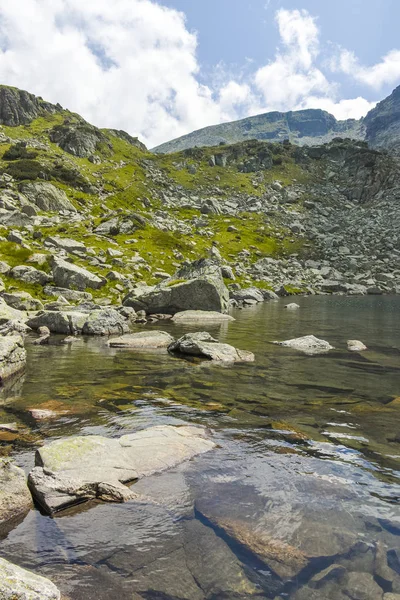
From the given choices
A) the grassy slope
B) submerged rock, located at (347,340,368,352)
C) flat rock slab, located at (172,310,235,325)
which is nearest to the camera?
submerged rock, located at (347,340,368,352)

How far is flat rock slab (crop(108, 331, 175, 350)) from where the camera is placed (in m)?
26.0

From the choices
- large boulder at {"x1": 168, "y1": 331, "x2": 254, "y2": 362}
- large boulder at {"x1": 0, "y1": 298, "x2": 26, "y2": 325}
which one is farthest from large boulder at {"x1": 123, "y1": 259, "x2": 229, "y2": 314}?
large boulder at {"x1": 168, "y1": 331, "x2": 254, "y2": 362}

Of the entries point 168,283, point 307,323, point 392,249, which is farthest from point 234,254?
point 307,323

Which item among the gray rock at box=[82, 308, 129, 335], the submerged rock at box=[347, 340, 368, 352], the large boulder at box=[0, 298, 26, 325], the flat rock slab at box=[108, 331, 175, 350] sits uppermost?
the large boulder at box=[0, 298, 26, 325]

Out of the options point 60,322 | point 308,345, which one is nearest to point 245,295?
point 60,322

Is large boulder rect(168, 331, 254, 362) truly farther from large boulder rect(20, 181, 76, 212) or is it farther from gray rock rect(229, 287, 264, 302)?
large boulder rect(20, 181, 76, 212)

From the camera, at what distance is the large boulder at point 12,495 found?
7324 mm

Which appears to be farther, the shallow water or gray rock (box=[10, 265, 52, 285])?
gray rock (box=[10, 265, 52, 285])

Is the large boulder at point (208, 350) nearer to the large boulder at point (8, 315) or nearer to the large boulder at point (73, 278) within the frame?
the large boulder at point (8, 315)

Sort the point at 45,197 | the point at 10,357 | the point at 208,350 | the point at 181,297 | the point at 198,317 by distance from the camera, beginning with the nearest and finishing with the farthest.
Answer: the point at 10,357 < the point at 208,350 < the point at 198,317 < the point at 181,297 < the point at 45,197

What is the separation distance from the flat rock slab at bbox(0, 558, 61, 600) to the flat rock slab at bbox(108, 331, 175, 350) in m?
20.4

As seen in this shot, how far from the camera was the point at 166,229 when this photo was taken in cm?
10544

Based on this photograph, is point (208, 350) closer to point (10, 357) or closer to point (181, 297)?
point (10, 357)

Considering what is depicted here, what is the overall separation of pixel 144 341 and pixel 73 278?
26.1 m
